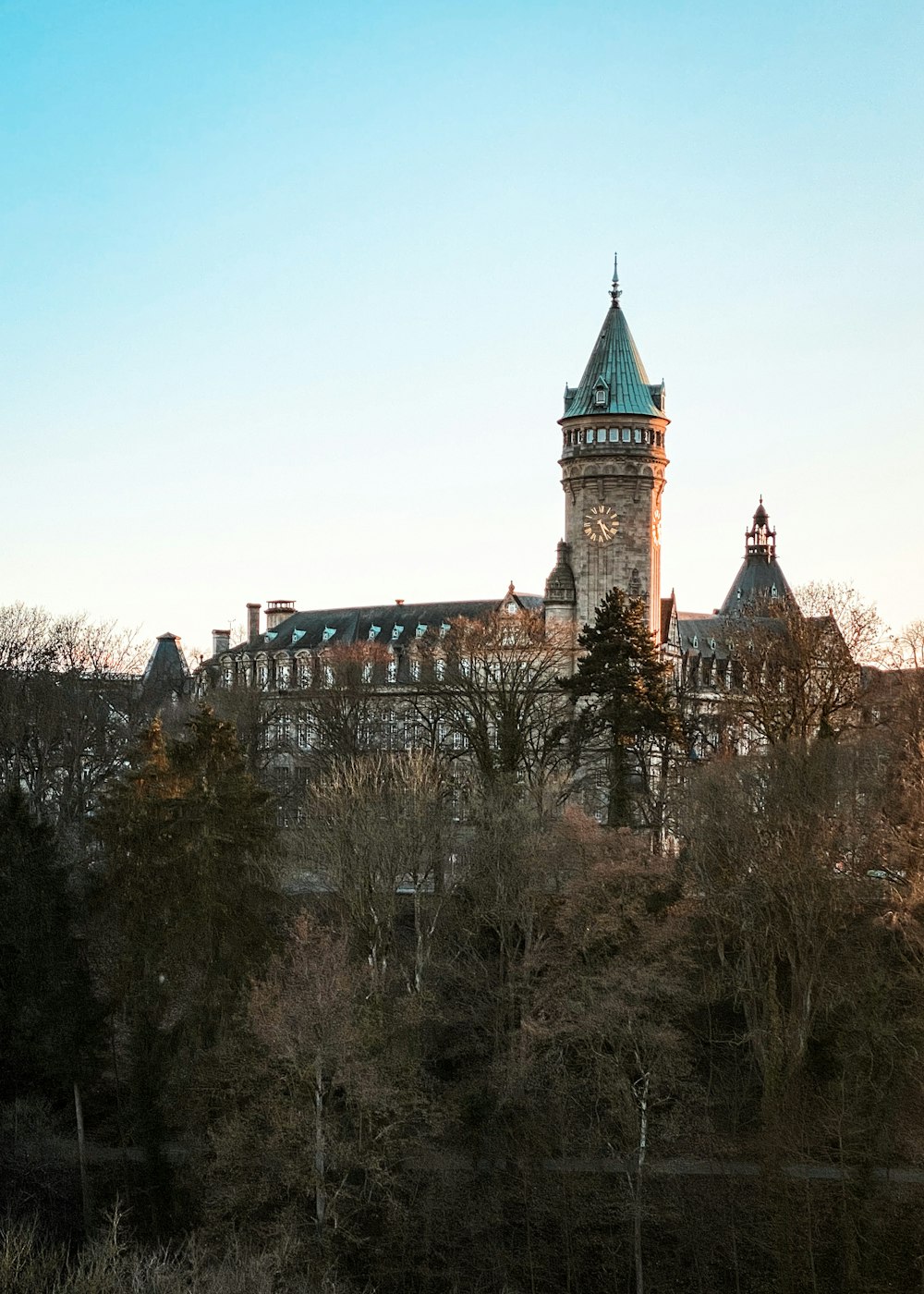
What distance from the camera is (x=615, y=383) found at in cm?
7950

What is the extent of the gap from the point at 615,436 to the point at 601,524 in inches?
174

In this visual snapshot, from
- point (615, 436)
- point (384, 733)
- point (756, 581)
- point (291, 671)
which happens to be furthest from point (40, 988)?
point (756, 581)

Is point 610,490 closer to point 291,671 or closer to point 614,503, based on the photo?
point 614,503

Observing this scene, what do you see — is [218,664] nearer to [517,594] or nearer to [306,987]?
[517,594]

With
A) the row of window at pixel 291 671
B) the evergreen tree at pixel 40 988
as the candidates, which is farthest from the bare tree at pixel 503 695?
the evergreen tree at pixel 40 988

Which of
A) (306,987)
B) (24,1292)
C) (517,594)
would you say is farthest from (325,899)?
(517,594)

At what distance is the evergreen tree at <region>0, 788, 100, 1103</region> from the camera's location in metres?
39.5

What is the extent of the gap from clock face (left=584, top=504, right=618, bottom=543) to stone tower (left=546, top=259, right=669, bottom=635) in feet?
0.15

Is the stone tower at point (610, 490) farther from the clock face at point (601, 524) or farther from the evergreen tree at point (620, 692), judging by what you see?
the evergreen tree at point (620, 692)

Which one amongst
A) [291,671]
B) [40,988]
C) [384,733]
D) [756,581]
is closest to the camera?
[40,988]

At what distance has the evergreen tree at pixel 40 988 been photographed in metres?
39.5

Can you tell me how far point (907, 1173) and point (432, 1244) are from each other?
11.0 m

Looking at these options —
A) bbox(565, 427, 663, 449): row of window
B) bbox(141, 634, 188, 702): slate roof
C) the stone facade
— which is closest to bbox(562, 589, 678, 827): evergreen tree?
the stone facade

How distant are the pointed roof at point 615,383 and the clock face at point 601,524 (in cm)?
485
